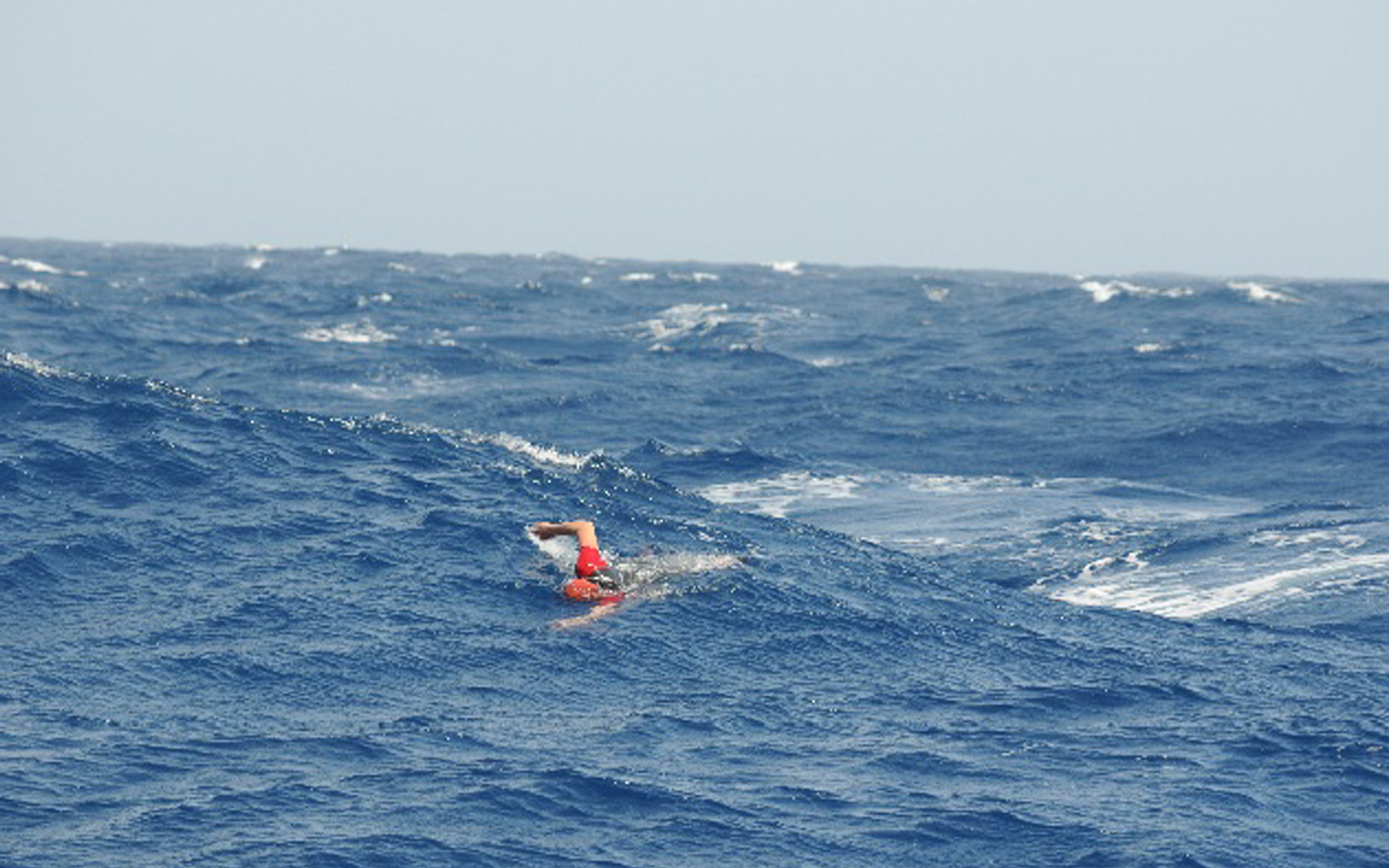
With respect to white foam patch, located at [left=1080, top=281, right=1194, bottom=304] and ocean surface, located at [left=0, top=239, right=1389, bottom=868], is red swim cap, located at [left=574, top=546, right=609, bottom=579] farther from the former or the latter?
white foam patch, located at [left=1080, top=281, right=1194, bottom=304]

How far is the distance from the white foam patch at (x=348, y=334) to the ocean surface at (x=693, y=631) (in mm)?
13703

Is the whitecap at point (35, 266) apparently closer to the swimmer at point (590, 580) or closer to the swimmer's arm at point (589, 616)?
the swimmer at point (590, 580)

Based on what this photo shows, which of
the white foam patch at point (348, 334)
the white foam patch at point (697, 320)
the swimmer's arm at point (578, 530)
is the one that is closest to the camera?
the swimmer's arm at point (578, 530)

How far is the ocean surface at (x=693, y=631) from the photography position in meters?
16.8

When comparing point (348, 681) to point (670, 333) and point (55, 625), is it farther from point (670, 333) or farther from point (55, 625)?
point (670, 333)

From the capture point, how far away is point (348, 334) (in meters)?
69.8

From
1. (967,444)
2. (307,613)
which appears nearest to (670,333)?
(967,444)

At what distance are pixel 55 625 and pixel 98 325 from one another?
4553cm

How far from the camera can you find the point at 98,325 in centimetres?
6469

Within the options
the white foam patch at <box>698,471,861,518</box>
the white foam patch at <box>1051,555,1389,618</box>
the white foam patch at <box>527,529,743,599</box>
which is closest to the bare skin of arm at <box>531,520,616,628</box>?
the white foam patch at <box>527,529,743,599</box>

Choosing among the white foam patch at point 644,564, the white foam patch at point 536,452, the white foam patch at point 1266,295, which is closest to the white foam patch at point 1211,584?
the white foam patch at point 644,564

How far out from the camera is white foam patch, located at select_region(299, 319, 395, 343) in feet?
222

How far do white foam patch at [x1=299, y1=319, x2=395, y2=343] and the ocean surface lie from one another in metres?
13.7

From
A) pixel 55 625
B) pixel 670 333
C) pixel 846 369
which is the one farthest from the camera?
pixel 670 333
